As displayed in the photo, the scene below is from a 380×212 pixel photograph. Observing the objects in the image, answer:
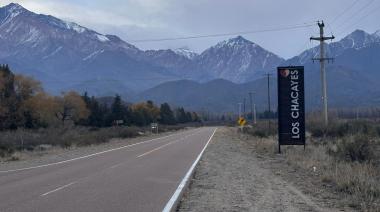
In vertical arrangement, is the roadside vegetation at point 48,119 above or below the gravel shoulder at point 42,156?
above

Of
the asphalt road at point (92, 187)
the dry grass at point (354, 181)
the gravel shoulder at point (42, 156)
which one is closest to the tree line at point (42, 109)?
the gravel shoulder at point (42, 156)

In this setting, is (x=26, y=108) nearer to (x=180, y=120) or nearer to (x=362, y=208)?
(x=362, y=208)

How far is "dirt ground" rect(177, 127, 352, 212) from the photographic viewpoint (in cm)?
1404

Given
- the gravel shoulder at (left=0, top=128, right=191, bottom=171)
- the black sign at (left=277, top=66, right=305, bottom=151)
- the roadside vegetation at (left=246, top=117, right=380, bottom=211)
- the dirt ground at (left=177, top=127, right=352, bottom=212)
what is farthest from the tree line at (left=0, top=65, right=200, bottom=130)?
the dirt ground at (left=177, top=127, right=352, bottom=212)

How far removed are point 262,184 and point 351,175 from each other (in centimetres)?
246

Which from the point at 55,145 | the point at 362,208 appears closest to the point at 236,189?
the point at 362,208

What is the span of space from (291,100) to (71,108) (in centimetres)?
9264

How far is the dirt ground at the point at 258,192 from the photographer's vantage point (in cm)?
1404

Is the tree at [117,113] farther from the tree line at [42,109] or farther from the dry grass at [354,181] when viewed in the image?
the dry grass at [354,181]

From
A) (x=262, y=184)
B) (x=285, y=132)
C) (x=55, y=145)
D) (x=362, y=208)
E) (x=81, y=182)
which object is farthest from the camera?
(x=55, y=145)

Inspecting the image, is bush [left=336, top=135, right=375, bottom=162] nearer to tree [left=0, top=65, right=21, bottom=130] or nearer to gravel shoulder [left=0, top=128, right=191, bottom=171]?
gravel shoulder [left=0, top=128, right=191, bottom=171]

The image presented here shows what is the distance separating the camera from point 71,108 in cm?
11956

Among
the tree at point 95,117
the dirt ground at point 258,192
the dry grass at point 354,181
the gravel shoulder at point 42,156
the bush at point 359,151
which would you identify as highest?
the tree at point 95,117

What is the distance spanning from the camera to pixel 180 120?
196875mm
